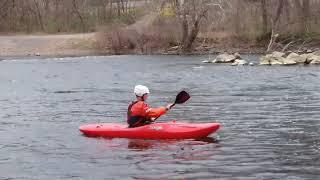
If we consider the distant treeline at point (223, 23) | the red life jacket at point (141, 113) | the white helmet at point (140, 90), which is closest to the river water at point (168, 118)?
the red life jacket at point (141, 113)

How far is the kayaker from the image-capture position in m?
14.1

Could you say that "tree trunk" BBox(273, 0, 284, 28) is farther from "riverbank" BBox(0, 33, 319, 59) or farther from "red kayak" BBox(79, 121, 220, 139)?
"red kayak" BBox(79, 121, 220, 139)

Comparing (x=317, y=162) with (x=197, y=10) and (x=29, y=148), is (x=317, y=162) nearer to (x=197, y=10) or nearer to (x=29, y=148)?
(x=29, y=148)

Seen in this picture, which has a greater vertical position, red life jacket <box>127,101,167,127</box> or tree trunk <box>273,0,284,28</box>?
red life jacket <box>127,101,167,127</box>

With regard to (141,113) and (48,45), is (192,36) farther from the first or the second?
(141,113)

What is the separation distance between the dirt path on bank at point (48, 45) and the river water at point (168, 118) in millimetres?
18853

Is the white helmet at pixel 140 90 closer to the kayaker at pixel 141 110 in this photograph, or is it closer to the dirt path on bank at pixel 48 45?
the kayaker at pixel 141 110

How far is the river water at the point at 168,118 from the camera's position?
37.8ft

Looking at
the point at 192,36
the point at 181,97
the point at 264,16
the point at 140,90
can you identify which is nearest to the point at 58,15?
the point at 192,36

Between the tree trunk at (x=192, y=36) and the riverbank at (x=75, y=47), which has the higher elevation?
the tree trunk at (x=192, y=36)

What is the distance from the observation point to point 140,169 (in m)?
11.5

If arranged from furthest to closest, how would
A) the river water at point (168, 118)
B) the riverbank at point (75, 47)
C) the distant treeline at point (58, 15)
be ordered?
1. the distant treeline at point (58, 15)
2. the riverbank at point (75, 47)
3. the river water at point (168, 118)

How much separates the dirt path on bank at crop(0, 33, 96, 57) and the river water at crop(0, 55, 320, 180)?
61.9 ft

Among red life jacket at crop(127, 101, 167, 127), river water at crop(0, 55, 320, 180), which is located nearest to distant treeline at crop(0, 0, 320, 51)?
river water at crop(0, 55, 320, 180)
